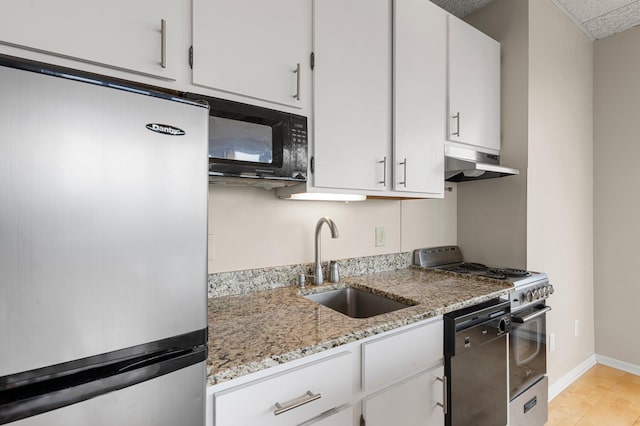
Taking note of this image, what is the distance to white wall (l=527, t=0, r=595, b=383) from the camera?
218 centimetres

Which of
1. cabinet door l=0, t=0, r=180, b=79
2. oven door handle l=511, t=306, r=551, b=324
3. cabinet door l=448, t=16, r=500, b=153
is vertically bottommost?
oven door handle l=511, t=306, r=551, b=324

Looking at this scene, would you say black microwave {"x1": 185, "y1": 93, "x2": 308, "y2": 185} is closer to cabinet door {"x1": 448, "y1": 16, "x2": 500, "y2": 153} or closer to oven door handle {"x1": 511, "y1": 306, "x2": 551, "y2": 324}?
cabinet door {"x1": 448, "y1": 16, "x2": 500, "y2": 153}

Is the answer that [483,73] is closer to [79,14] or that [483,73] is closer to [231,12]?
[231,12]

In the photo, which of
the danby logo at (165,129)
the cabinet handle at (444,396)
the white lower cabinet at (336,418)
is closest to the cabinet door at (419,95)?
the cabinet handle at (444,396)

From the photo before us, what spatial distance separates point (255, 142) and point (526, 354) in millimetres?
1867

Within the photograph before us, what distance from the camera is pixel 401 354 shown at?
1235mm

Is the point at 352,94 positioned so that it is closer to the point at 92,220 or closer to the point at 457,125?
the point at 457,125

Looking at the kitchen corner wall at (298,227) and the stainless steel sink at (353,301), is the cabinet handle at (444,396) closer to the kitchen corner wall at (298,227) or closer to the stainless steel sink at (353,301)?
the stainless steel sink at (353,301)

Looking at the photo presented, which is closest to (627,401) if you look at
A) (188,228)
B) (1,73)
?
(188,228)

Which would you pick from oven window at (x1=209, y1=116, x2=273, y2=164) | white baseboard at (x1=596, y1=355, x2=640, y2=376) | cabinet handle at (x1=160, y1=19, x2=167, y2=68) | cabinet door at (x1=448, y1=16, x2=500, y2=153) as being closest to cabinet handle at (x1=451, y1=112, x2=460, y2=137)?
cabinet door at (x1=448, y1=16, x2=500, y2=153)

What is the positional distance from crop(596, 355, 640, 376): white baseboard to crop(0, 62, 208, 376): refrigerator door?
3554 mm

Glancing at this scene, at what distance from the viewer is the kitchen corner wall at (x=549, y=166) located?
213 centimetres

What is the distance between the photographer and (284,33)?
1.31 meters

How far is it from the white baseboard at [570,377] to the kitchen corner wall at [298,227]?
1340mm
